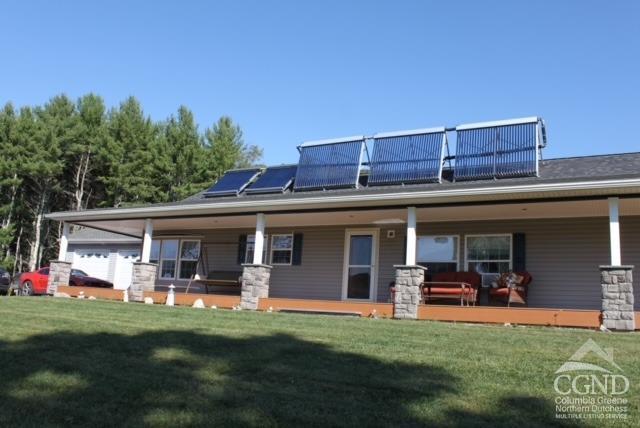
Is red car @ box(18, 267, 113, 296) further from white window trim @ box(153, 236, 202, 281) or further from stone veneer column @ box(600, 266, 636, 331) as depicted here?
stone veneer column @ box(600, 266, 636, 331)

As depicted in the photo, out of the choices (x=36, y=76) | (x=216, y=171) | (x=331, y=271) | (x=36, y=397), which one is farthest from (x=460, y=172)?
(x=216, y=171)

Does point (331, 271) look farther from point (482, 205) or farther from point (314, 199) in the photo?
point (482, 205)

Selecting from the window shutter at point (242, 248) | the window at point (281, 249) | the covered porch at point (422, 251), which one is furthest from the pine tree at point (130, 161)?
the window at point (281, 249)

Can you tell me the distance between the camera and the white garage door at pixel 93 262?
23755 millimetres

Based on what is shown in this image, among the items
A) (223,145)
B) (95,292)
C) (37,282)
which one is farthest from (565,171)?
(223,145)

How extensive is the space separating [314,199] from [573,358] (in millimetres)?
7194

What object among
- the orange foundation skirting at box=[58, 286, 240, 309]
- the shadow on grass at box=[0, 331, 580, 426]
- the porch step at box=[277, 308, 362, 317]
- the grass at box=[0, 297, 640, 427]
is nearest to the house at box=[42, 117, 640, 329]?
the porch step at box=[277, 308, 362, 317]

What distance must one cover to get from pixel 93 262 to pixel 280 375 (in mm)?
21617

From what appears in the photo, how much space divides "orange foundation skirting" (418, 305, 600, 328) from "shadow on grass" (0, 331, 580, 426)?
15.1ft

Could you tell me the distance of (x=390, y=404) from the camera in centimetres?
405

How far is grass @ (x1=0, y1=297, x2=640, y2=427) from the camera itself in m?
3.84

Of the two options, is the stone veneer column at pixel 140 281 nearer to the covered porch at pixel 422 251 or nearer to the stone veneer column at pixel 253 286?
the covered porch at pixel 422 251

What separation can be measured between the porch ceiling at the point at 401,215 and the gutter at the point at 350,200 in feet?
2.23

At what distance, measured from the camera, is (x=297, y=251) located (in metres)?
15.2
